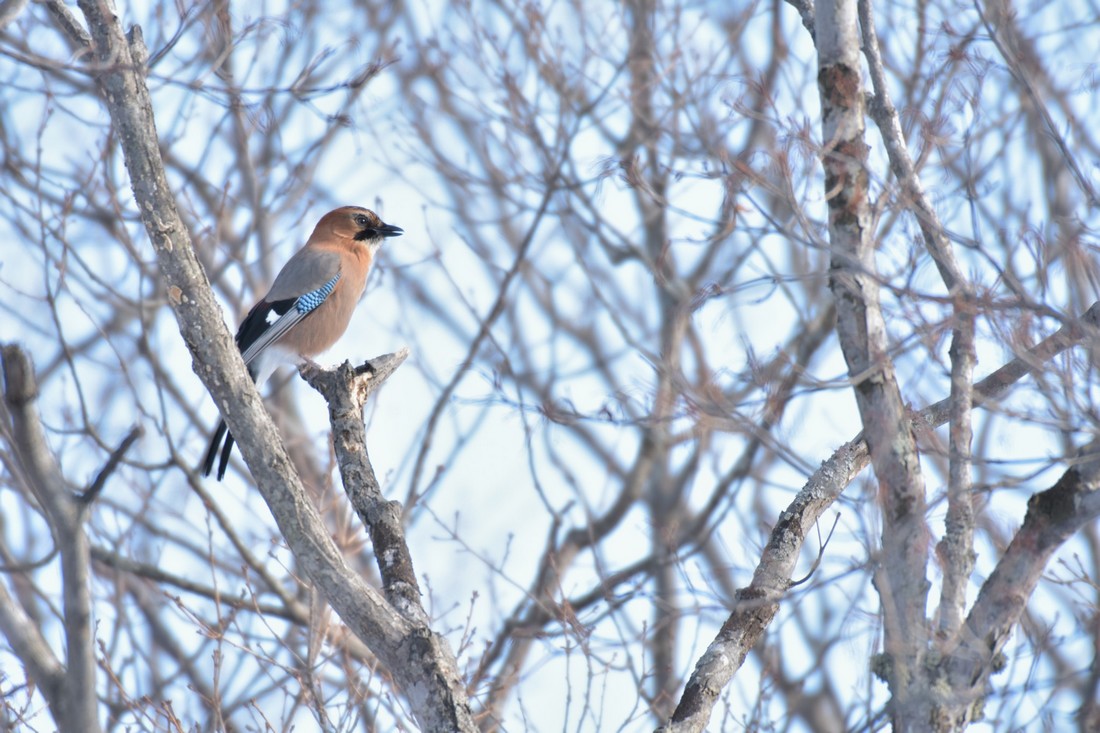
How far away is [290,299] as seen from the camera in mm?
7750

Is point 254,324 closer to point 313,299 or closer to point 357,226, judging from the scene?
Answer: point 313,299

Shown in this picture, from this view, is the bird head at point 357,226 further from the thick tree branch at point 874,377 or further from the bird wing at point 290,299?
A: the thick tree branch at point 874,377

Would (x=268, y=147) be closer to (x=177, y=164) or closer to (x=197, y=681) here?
(x=177, y=164)

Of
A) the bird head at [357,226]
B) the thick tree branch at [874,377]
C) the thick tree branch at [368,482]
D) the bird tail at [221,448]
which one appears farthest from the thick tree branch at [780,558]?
the bird head at [357,226]

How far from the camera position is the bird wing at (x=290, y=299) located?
7.44 m

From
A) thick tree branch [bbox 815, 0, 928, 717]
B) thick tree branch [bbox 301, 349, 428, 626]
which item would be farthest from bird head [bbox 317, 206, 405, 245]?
thick tree branch [bbox 815, 0, 928, 717]

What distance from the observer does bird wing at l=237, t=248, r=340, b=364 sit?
7438mm

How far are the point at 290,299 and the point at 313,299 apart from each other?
0.49ft

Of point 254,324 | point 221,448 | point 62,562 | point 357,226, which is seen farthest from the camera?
point 357,226

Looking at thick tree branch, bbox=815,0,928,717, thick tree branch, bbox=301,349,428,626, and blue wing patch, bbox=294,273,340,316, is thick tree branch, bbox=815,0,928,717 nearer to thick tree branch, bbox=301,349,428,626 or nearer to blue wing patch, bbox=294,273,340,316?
thick tree branch, bbox=301,349,428,626

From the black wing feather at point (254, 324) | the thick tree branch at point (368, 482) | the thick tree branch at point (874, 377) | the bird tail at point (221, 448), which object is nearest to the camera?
the thick tree branch at point (874, 377)

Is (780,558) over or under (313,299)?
under

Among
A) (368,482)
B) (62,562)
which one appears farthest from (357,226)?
(62,562)

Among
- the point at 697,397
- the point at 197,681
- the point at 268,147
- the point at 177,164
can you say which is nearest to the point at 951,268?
the point at 697,397
